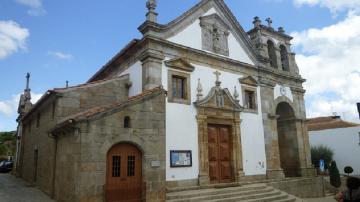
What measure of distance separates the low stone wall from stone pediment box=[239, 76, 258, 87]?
16.0ft

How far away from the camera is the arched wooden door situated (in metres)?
8.64

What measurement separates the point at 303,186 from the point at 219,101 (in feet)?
21.7

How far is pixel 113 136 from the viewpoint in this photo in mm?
8750

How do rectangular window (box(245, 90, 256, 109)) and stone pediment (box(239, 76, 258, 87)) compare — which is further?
rectangular window (box(245, 90, 256, 109))

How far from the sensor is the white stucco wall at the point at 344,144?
31062 millimetres

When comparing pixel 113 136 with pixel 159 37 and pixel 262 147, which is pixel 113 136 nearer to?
pixel 159 37

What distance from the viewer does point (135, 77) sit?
12852 millimetres

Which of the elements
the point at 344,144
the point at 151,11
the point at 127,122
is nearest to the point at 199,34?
the point at 151,11

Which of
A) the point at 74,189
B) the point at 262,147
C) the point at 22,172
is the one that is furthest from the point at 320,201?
the point at 22,172

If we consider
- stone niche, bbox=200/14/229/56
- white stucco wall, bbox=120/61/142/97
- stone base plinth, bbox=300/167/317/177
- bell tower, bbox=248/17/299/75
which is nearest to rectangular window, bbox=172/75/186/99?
white stucco wall, bbox=120/61/142/97

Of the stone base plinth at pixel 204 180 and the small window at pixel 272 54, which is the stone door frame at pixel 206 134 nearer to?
the stone base plinth at pixel 204 180

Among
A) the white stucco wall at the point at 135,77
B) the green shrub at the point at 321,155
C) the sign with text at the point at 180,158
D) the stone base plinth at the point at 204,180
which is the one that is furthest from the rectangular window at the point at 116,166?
the green shrub at the point at 321,155

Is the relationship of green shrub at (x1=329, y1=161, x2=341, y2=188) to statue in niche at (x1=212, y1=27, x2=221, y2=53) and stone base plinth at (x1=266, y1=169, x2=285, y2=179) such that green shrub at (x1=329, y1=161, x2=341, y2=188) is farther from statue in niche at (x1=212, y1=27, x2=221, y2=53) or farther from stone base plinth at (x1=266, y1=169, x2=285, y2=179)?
statue in niche at (x1=212, y1=27, x2=221, y2=53)

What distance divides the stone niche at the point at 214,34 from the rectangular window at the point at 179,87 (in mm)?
2191
